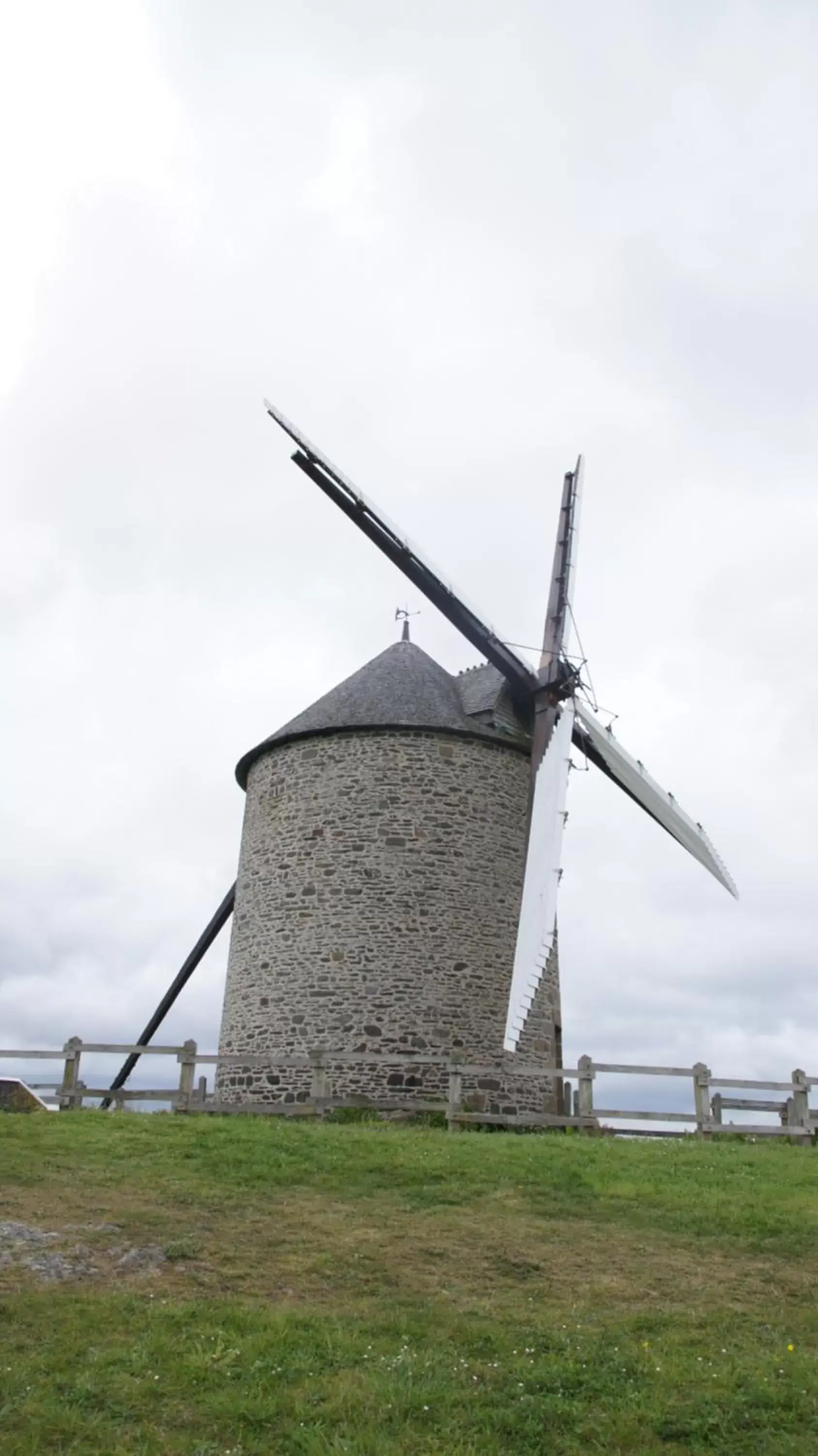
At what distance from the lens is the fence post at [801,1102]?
601 inches

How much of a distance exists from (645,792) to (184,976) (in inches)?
Result: 385

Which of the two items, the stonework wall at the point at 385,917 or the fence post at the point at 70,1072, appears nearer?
the fence post at the point at 70,1072

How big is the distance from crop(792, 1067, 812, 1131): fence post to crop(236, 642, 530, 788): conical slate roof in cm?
688

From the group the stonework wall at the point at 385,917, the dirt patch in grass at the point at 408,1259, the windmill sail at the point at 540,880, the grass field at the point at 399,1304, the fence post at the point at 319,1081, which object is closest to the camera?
the grass field at the point at 399,1304

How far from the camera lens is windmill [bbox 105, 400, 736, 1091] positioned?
59.7 feet

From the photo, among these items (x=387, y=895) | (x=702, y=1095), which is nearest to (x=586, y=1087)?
(x=702, y=1095)

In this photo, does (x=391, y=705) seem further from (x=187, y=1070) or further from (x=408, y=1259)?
(x=408, y=1259)

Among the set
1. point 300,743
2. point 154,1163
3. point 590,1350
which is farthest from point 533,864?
point 590,1350

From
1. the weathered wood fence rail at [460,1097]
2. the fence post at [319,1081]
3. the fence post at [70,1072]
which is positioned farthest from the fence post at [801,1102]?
the fence post at [70,1072]

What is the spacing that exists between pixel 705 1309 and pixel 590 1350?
117 centimetres

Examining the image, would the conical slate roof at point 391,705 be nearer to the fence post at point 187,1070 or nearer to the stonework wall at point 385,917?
the stonework wall at point 385,917

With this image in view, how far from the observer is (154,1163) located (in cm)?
1134

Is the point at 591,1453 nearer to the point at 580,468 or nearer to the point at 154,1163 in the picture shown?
the point at 154,1163

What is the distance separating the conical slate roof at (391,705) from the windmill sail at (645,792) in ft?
6.39
